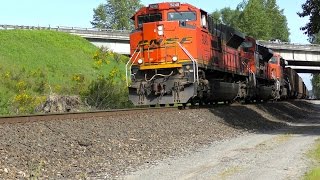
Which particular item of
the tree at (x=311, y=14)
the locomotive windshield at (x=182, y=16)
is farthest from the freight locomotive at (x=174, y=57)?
the tree at (x=311, y=14)

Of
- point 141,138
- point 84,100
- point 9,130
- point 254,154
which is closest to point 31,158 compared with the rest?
point 9,130

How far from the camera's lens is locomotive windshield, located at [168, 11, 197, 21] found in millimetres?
17375

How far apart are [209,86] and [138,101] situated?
10.2 ft

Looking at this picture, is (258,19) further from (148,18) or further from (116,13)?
(148,18)

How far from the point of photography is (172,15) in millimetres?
17562

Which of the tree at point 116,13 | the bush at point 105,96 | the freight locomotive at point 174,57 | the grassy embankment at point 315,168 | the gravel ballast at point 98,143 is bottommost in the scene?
the grassy embankment at point 315,168

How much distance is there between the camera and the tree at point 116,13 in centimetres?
10669

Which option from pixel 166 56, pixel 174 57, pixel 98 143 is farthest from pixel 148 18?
pixel 98 143

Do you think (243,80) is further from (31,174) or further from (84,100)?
(31,174)

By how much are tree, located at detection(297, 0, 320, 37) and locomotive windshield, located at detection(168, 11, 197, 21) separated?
5380 millimetres

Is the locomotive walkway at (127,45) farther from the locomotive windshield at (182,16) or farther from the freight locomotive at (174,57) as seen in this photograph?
the locomotive windshield at (182,16)

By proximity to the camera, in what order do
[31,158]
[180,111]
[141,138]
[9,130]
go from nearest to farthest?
[31,158] → [9,130] → [141,138] → [180,111]

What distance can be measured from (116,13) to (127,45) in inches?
2211

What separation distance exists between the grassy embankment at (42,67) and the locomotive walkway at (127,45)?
30.0 ft
